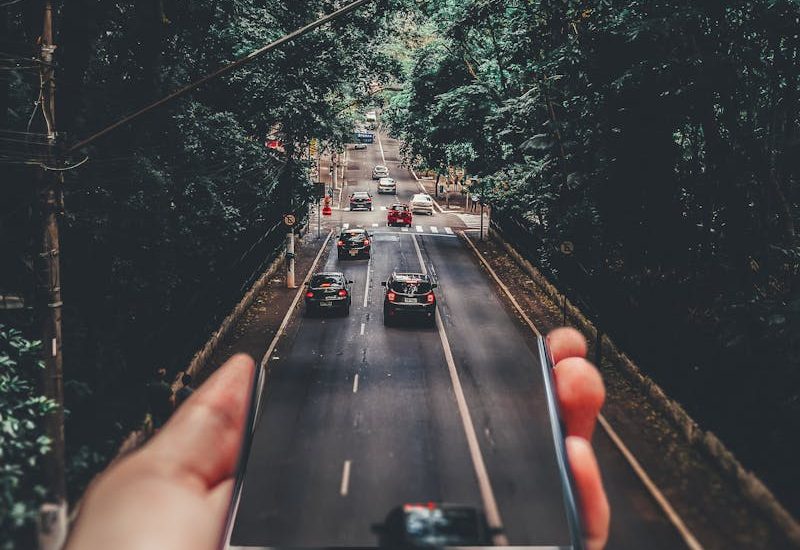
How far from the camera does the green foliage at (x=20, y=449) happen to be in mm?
6041

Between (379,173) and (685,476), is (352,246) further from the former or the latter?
(379,173)

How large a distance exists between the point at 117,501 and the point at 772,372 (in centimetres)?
1387

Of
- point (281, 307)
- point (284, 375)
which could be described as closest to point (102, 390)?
point (284, 375)

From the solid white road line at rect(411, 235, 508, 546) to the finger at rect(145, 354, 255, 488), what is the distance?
1263mm

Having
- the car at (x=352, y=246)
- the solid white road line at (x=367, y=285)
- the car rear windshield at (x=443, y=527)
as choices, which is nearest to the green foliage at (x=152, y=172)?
the solid white road line at (x=367, y=285)

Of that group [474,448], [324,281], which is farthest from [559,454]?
[324,281]

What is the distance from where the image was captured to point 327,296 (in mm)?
26078

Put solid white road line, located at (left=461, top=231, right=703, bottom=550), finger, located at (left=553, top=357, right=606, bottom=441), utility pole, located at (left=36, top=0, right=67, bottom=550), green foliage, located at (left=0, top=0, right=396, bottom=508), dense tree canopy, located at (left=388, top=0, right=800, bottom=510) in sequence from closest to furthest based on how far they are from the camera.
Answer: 1. finger, located at (left=553, top=357, right=606, bottom=441)
2. utility pole, located at (left=36, top=0, right=67, bottom=550)
3. solid white road line, located at (left=461, top=231, right=703, bottom=550)
4. green foliage, located at (left=0, top=0, right=396, bottom=508)
5. dense tree canopy, located at (left=388, top=0, right=800, bottom=510)

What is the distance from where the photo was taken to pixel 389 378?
717 inches

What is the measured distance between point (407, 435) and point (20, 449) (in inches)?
252

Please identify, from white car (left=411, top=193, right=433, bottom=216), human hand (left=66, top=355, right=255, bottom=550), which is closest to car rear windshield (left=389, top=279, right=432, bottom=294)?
human hand (left=66, top=355, right=255, bottom=550)

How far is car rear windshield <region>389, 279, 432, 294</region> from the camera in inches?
965

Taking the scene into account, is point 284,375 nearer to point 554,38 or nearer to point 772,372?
point 772,372

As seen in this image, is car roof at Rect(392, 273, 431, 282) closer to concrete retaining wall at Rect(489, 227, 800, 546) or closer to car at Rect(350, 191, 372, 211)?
concrete retaining wall at Rect(489, 227, 800, 546)
